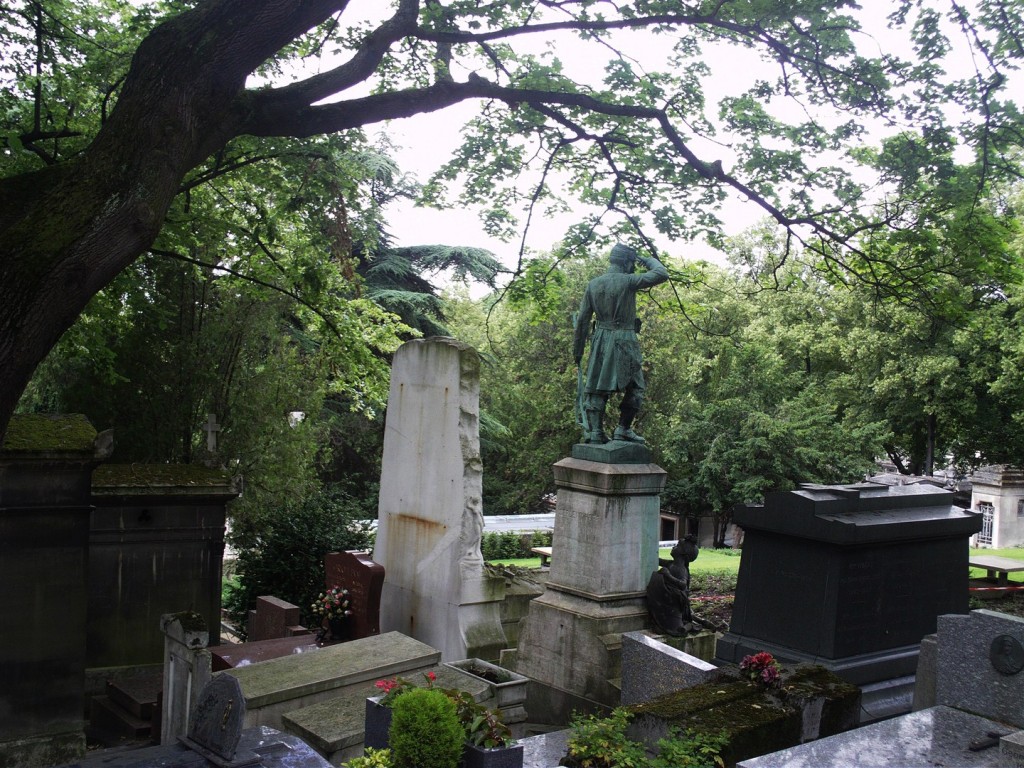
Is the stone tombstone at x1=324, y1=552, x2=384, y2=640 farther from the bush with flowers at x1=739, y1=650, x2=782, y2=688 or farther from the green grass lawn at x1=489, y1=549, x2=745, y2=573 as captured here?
the green grass lawn at x1=489, y1=549, x2=745, y2=573

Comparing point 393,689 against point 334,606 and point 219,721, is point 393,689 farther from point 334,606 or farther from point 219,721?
point 334,606

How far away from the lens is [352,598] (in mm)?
9844

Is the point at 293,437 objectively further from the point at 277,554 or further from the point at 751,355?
the point at 751,355

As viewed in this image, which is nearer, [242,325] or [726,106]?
[726,106]

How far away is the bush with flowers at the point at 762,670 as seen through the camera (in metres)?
6.37

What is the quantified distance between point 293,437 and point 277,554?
2894mm

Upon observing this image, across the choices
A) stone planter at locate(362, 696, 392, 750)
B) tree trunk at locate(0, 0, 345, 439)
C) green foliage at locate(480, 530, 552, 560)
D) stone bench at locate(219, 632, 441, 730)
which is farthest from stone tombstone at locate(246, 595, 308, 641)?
green foliage at locate(480, 530, 552, 560)

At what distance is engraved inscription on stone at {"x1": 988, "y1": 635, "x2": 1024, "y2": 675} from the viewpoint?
5.46 meters

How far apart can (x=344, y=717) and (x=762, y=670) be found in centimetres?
298

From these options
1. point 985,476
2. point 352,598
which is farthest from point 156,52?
point 985,476

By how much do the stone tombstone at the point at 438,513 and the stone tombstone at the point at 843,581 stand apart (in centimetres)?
249

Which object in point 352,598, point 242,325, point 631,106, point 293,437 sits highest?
point 631,106

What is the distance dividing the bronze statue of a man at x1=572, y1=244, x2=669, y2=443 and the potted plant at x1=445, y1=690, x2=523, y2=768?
4334 mm

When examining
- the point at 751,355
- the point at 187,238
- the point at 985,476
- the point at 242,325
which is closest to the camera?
the point at 187,238
